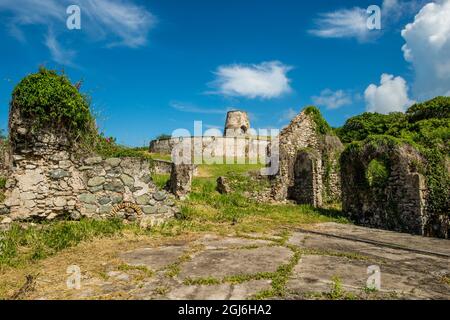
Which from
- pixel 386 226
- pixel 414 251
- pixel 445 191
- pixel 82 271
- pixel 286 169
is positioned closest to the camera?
pixel 82 271

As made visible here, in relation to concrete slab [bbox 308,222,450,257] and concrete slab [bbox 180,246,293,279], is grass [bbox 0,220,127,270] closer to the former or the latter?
concrete slab [bbox 180,246,293,279]

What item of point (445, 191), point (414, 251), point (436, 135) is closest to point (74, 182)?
point (414, 251)

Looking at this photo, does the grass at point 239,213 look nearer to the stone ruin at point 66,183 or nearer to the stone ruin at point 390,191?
the stone ruin at point 390,191

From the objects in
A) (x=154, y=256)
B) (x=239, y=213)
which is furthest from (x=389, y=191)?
(x=154, y=256)

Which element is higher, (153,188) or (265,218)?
(153,188)

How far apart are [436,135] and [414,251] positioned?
5774 mm

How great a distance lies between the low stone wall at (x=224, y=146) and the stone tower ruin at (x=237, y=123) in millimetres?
5417

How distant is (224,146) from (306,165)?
2224cm

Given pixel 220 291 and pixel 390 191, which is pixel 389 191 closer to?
pixel 390 191

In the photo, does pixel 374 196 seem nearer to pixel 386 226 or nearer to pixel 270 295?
pixel 386 226

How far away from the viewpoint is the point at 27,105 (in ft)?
25.3

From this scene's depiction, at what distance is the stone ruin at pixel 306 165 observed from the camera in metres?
16.2

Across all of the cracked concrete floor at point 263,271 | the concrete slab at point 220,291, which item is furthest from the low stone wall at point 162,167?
the concrete slab at point 220,291

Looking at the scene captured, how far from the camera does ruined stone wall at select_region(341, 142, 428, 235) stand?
9.75 metres
